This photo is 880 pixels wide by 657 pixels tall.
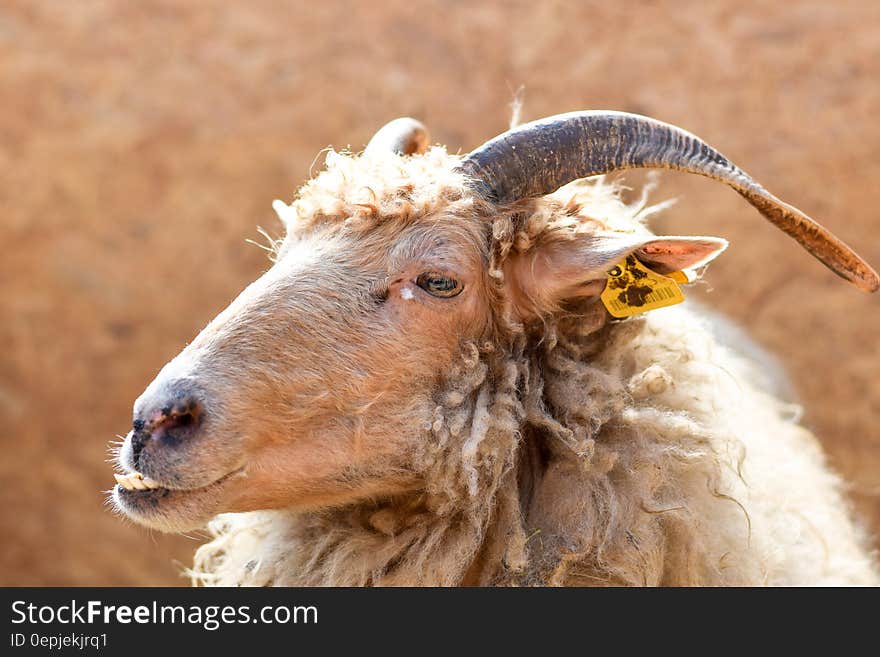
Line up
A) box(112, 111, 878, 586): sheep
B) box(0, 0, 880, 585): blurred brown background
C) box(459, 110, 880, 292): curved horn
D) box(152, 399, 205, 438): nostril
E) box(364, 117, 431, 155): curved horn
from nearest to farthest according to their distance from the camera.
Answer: box(152, 399, 205, 438): nostril
box(112, 111, 878, 586): sheep
box(459, 110, 880, 292): curved horn
box(364, 117, 431, 155): curved horn
box(0, 0, 880, 585): blurred brown background

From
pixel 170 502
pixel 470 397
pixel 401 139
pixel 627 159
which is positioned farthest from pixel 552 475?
pixel 401 139

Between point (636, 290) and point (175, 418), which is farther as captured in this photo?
point (636, 290)

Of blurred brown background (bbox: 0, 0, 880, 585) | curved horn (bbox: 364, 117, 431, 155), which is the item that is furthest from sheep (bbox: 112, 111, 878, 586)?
blurred brown background (bbox: 0, 0, 880, 585)

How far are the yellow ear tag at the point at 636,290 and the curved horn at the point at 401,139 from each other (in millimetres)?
958

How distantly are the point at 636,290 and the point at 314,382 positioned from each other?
921 millimetres

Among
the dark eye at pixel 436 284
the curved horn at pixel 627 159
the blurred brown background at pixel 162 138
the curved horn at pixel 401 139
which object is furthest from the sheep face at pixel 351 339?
the blurred brown background at pixel 162 138

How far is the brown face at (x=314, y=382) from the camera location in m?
2.48

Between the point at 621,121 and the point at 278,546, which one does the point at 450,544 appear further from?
the point at 621,121

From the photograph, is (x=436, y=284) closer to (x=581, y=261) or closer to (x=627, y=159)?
(x=581, y=261)

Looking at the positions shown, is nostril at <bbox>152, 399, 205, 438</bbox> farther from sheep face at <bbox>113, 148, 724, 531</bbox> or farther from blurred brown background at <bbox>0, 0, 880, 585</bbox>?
blurred brown background at <bbox>0, 0, 880, 585</bbox>

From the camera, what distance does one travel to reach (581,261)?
2750mm

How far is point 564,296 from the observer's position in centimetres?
283

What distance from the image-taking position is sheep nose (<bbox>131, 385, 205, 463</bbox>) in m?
2.45

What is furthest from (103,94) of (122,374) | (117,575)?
(117,575)
